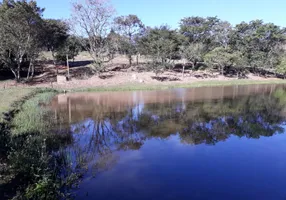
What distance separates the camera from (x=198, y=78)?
151ft

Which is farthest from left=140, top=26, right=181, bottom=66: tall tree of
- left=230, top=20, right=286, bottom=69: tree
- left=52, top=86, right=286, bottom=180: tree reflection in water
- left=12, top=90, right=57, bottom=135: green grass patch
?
left=12, top=90, right=57, bottom=135: green grass patch

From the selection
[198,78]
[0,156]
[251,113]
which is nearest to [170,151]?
[0,156]

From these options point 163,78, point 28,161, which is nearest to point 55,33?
point 163,78

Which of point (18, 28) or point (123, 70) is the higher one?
point (18, 28)

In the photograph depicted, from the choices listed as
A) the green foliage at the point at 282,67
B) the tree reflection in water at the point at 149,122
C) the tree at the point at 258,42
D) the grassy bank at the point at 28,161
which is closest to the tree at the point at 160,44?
the tree at the point at 258,42

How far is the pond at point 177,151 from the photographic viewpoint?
809cm

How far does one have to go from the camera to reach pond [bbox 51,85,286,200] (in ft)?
26.5

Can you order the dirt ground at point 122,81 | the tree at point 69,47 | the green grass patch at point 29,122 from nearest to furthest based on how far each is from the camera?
the green grass patch at point 29,122 → the dirt ground at point 122,81 → the tree at point 69,47

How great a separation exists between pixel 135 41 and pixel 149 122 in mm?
35213

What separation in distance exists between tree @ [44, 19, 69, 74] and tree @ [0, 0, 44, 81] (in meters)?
4.24

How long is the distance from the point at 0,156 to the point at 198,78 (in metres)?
40.2

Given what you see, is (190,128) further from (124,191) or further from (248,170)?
Answer: (124,191)

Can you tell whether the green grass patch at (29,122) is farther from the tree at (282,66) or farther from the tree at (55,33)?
the tree at (282,66)

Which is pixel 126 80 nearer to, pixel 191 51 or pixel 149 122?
pixel 191 51
